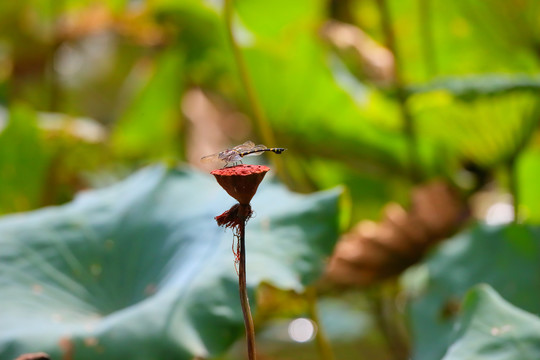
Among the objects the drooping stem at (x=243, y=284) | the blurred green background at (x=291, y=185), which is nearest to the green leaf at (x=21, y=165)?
the blurred green background at (x=291, y=185)

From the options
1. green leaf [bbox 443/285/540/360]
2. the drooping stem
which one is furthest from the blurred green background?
the drooping stem

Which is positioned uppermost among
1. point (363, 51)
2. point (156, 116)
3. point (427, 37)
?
point (156, 116)

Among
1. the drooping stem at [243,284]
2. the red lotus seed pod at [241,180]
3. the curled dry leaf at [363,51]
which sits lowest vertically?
the drooping stem at [243,284]

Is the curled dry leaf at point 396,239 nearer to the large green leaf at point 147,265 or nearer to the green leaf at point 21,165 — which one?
the large green leaf at point 147,265

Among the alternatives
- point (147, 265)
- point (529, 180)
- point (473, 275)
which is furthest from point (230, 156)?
point (529, 180)

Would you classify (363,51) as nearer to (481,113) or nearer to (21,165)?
(481,113)

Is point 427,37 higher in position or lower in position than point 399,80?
higher

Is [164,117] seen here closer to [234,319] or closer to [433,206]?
[433,206]
